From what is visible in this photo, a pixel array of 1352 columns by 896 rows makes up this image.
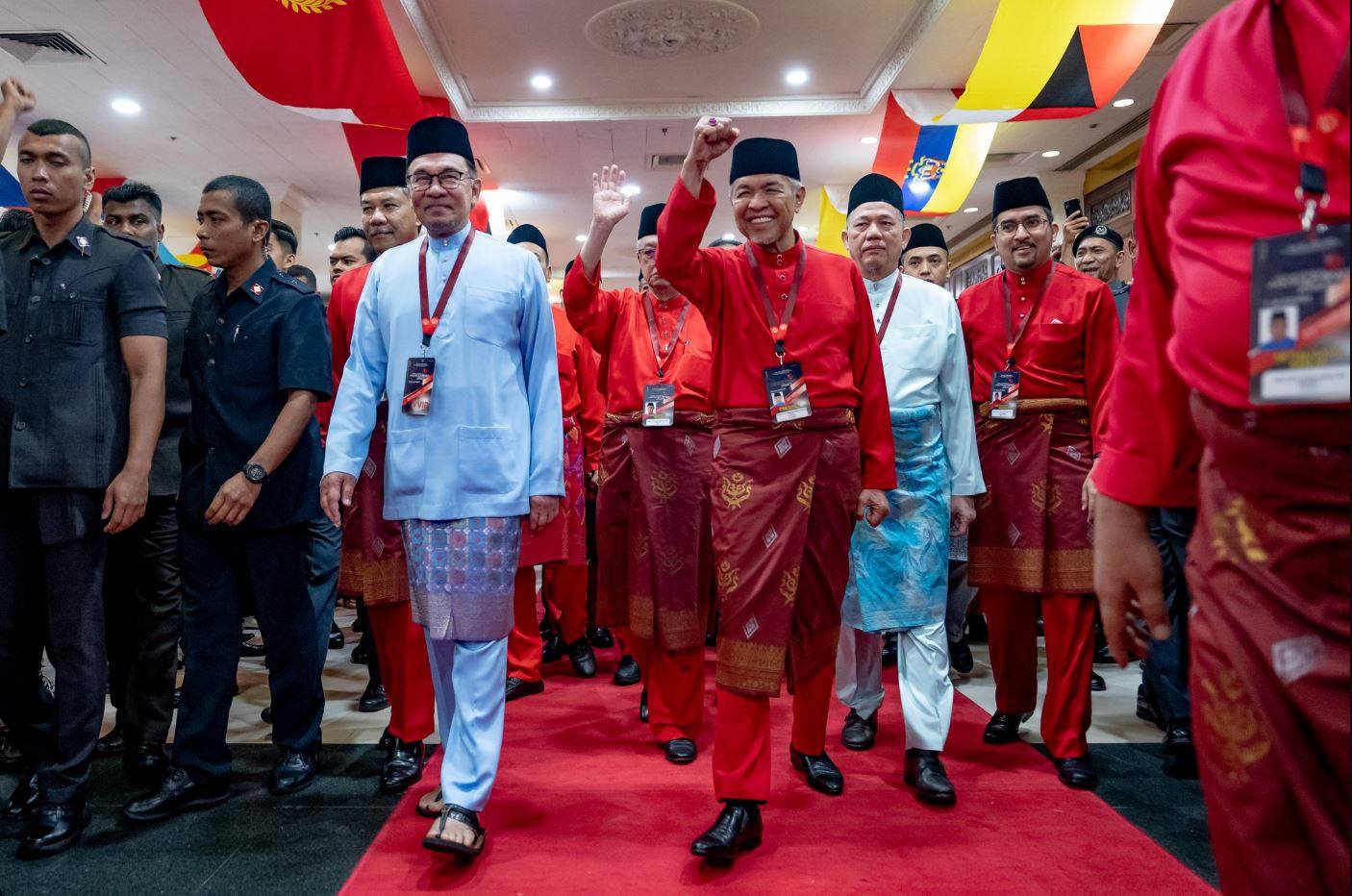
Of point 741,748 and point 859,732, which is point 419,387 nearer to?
point 741,748

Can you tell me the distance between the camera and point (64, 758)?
1970mm

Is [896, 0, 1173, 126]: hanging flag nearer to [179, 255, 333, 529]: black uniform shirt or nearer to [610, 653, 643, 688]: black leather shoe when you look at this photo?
[610, 653, 643, 688]: black leather shoe

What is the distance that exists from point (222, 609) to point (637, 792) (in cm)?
117

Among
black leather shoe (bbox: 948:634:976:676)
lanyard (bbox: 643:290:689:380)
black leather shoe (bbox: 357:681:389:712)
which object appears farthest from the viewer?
black leather shoe (bbox: 948:634:976:676)

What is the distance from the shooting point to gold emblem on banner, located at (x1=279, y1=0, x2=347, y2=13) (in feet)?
12.6

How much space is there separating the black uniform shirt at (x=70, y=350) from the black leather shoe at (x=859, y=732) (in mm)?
2126

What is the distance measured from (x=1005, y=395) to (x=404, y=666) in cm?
192

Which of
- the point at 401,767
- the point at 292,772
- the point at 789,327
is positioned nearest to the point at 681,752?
the point at 401,767

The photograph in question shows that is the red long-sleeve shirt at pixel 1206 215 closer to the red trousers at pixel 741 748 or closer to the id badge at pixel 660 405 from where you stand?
the red trousers at pixel 741 748

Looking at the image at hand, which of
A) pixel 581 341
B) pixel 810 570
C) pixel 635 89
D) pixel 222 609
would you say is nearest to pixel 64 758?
pixel 222 609

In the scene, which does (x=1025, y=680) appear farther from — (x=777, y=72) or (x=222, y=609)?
(x=777, y=72)

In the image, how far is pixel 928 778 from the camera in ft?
7.29

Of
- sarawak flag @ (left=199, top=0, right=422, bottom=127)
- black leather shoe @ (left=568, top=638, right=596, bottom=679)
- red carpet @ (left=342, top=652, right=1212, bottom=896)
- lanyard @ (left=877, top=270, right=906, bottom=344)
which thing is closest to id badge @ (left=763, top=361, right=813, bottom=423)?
lanyard @ (left=877, top=270, right=906, bottom=344)

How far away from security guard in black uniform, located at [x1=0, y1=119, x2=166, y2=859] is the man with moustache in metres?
1.32
